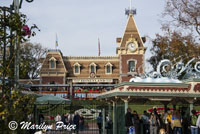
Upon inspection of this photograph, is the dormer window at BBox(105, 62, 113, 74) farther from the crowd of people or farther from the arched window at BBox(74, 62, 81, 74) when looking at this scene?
the crowd of people

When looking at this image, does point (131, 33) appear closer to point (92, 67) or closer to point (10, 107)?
point (92, 67)

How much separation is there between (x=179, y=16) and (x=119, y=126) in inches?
328

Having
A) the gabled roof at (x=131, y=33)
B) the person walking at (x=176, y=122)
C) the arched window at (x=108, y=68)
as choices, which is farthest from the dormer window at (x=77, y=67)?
the person walking at (x=176, y=122)

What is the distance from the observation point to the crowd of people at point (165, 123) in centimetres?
1238

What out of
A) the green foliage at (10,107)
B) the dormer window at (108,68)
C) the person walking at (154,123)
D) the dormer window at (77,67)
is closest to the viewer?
the green foliage at (10,107)

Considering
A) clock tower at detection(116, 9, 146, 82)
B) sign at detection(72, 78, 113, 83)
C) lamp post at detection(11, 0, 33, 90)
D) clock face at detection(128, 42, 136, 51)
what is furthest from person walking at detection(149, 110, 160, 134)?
clock face at detection(128, 42, 136, 51)

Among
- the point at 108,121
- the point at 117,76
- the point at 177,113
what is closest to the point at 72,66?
the point at 117,76

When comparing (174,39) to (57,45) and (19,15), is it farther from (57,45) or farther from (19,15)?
(57,45)

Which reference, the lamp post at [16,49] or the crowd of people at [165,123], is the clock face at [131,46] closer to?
the crowd of people at [165,123]

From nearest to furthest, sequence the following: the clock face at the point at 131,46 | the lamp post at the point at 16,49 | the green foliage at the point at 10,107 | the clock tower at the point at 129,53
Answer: the green foliage at the point at 10,107
the lamp post at the point at 16,49
the clock tower at the point at 129,53
the clock face at the point at 131,46

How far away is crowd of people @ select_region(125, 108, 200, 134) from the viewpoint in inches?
487

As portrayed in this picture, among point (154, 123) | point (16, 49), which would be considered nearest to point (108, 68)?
point (154, 123)

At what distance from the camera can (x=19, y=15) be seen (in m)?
5.54

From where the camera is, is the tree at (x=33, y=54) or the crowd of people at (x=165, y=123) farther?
the tree at (x=33, y=54)
